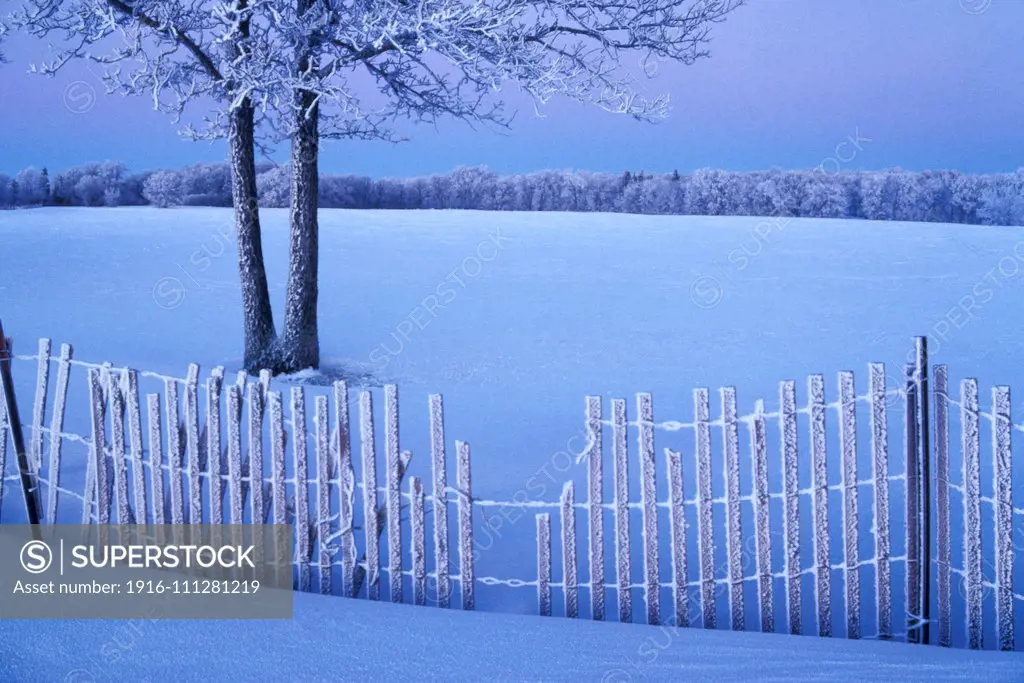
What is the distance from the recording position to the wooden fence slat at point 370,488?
5.25m

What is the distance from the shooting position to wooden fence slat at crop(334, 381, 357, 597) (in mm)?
5375

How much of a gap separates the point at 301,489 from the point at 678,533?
2123mm

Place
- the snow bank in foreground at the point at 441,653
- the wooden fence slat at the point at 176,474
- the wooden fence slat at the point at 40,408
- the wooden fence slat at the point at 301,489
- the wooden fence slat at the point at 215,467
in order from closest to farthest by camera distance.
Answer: the snow bank in foreground at the point at 441,653
the wooden fence slat at the point at 301,489
the wooden fence slat at the point at 215,467
the wooden fence slat at the point at 176,474
the wooden fence slat at the point at 40,408

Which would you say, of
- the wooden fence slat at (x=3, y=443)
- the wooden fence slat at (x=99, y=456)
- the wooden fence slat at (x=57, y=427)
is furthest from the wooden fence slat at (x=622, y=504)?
the wooden fence slat at (x=3, y=443)

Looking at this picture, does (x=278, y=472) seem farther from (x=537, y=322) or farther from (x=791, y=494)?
(x=537, y=322)

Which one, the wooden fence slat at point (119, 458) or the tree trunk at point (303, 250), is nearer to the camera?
the wooden fence slat at point (119, 458)

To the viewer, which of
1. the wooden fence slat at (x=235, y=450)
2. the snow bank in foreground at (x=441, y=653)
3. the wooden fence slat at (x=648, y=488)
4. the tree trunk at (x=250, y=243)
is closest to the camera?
the snow bank in foreground at (x=441, y=653)

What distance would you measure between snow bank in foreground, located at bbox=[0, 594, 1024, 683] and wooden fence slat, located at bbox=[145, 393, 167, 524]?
1006mm

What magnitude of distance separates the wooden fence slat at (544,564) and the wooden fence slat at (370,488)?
37.3 inches

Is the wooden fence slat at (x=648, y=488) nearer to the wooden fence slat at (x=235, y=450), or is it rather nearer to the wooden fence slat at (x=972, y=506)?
the wooden fence slat at (x=972, y=506)

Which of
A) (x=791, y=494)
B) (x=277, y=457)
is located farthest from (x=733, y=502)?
(x=277, y=457)

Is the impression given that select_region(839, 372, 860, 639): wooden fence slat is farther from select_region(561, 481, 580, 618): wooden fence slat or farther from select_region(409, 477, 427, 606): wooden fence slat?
select_region(409, 477, 427, 606): wooden fence slat

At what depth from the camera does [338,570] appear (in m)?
5.90

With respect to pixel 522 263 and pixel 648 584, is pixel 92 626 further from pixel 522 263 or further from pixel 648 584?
pixel 522 263
